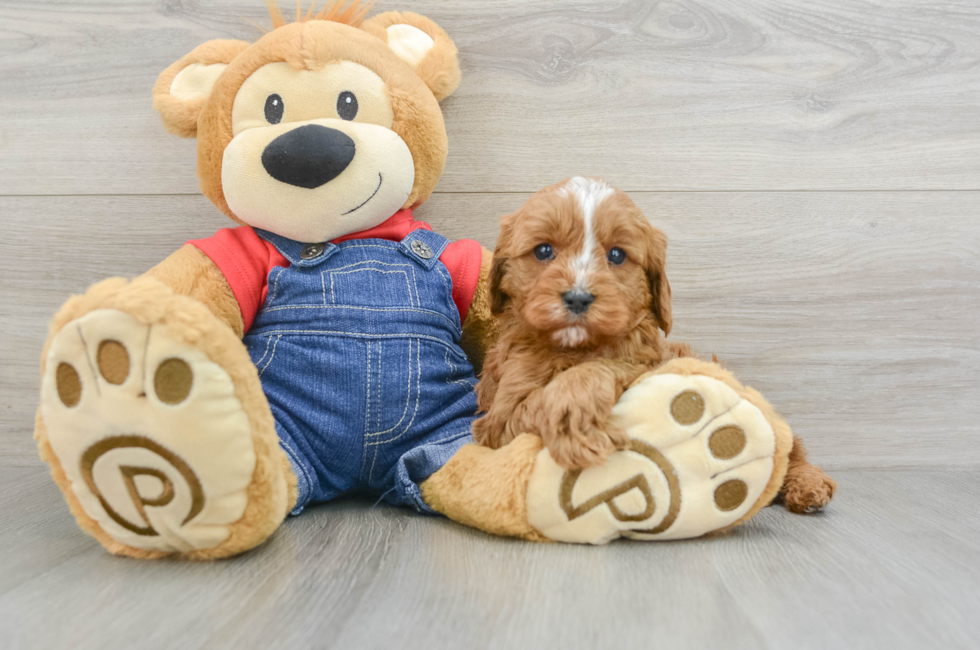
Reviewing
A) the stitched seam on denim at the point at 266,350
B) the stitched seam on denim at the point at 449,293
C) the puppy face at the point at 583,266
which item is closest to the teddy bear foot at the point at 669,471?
the puppy face at the point at 583,266

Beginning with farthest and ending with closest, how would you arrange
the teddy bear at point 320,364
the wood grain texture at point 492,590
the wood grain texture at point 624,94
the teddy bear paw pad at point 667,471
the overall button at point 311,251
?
the wood grain texture at point 624,94
the overall button at point 311,251
the teddy bear paw pad at point 667,471
the teddy bear at point 320,364
the wood grain texture at point 492,590

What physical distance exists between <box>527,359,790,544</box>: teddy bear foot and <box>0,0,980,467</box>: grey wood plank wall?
498mm

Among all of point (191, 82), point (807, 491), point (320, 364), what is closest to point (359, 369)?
point (320, 364)

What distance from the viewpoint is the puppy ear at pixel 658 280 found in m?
0.92

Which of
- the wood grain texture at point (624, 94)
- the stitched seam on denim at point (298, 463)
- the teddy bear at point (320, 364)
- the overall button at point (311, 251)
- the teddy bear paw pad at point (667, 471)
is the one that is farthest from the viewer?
the wood grain texture at point (624, 94)

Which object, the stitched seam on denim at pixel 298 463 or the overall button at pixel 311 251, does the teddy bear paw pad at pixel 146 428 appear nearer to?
the stitched seam on denim at pixel 298 463

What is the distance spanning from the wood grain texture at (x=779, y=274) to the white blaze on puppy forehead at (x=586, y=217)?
16.3 inches

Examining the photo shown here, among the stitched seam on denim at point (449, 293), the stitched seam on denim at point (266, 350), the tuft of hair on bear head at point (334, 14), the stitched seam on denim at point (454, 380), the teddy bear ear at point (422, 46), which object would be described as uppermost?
the tuft of hair on bear head at point (334, 14)

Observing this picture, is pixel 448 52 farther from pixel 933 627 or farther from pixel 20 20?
pixel 933 627

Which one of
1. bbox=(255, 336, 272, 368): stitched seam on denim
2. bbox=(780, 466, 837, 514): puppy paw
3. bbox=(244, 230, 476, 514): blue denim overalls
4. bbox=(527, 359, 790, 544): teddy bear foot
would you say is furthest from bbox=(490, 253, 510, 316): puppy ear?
bbox=(780, 466, 837, 514): puppy paw

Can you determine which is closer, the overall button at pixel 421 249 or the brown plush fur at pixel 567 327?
the brown plush fur at pixel 567 327

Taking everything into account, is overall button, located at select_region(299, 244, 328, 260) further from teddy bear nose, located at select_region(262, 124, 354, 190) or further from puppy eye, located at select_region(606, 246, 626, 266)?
puppy eye, located at select_region(606, 246, 626, 266)

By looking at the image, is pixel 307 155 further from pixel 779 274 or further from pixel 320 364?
pixel 779 274

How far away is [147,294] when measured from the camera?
2.35ft
